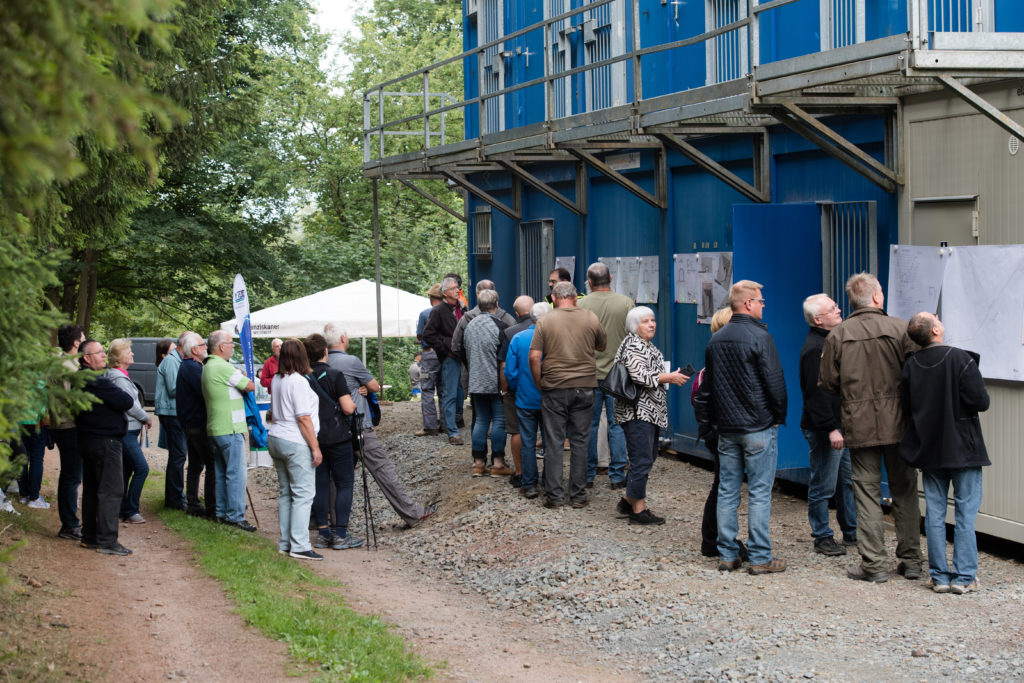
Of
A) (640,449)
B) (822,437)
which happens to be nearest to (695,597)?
(822,437)

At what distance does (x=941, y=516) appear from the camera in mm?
7656

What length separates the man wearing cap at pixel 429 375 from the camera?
14953 millimetres

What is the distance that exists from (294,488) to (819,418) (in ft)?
14.0

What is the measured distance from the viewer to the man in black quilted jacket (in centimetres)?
808

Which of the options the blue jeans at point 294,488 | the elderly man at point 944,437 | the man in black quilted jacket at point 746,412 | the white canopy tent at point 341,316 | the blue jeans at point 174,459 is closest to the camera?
the elderly man at point 944,437

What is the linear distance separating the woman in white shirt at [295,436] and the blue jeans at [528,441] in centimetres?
206

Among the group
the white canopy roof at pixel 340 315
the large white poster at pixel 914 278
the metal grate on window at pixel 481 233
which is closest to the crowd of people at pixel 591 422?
the large white poster at pixel 914 278

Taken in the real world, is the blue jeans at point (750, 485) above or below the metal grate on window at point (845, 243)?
below

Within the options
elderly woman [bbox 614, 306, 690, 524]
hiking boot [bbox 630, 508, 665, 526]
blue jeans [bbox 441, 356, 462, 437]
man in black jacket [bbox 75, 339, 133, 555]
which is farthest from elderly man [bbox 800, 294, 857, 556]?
blue jeans [bbox 441, 356, 462, 437]

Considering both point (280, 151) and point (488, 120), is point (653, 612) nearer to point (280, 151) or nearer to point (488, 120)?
point (488, 120)

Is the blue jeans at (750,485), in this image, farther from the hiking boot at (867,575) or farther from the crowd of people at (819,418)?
the hiking boot at (867,575)

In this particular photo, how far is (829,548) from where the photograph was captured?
8.60 meters

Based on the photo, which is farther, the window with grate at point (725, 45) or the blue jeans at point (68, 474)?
the window with grate at point (725, 45)

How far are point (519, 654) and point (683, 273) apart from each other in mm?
6243
